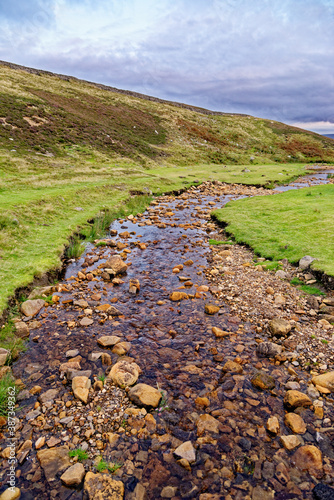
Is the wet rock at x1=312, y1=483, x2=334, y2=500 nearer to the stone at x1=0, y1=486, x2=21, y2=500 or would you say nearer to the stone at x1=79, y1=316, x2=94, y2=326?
the stone at x1=0, y1=486, x2=21, y2=500

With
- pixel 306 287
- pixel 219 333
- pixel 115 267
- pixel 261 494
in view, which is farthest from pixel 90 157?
pixel 261 494

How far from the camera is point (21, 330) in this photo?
393 inches

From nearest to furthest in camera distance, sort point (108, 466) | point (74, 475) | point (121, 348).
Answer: point (74, 475) < point (108, 466) < point (121, 348)

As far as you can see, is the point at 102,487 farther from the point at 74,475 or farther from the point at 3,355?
the point at 3,355

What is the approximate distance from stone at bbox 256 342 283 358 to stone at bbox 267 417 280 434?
245cm

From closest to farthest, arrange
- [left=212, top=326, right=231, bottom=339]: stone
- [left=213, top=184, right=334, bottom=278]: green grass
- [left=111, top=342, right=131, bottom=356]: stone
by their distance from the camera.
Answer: [left=111, top=342, right=131, bottom=356]: stone
[left=212, top=326, right=231, bottom=339]: stone
[left=213, top=184, right=334, bottom=278]: green grass

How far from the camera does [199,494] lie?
17.9 feet

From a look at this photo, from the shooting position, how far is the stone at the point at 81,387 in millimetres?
7431

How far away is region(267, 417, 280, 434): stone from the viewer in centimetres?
Answer: 665

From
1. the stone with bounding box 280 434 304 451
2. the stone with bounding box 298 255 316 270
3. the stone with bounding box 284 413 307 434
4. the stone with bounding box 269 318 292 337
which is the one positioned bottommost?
the stone with bounding box 280 434 304 451

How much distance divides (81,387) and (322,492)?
6130 mm

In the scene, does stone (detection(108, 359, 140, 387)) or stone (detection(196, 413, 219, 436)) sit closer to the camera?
stone (detection(196, 413, 219, 436))

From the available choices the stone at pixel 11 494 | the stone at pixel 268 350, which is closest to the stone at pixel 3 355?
the stone at pixel 11 494

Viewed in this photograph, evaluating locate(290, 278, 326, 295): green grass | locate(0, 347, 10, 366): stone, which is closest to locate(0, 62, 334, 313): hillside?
locate(0, 347, 10, 366): stone
